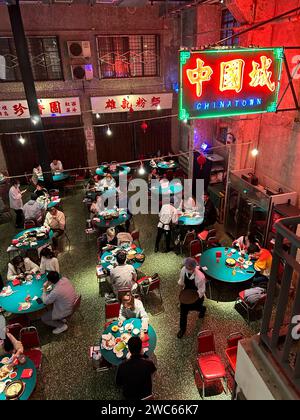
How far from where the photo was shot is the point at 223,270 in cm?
861

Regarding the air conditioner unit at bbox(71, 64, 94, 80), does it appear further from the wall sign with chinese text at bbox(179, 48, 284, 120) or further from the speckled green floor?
the wall sign with chinese text at bbox(179, 48, 284, 120)

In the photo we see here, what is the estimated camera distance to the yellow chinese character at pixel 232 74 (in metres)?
6.62

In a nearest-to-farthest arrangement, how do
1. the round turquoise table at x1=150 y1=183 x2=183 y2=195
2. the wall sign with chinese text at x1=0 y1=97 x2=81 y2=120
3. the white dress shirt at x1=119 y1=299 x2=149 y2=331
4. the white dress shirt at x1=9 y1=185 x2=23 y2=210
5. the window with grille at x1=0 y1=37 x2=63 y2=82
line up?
the white dress shirt at x1=119 y1=299 x2=149 y2=331, the white dress shirt at x1=9 y1=185 x2=23 y2=210, the round turquoise table at x1=150 y1=183 x2=183 y2=195, the wall sign with chinese text at x1=0 y1=97 x2=81 y2=120, the window with grille at x1=0 y1=37 x2=63 y2=82

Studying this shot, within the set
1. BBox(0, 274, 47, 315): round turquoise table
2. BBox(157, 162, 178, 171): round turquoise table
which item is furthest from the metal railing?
BBox(157, 162, 178, 171): round turquoise table

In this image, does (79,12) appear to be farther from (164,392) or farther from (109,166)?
(164,392)

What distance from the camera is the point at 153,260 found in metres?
10.6

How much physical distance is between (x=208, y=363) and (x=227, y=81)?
5.91 m

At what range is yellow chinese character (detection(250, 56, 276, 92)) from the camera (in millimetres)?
6827

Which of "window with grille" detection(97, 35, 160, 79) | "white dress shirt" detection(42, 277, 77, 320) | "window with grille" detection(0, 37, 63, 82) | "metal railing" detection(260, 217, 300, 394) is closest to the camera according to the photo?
"metal railing" detection(260, 217, 300, 394)

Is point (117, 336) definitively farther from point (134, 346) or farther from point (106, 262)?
point (106, 262)

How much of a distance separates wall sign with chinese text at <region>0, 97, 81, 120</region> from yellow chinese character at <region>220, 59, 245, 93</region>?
10.2 m

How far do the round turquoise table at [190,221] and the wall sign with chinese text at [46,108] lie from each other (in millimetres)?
8165

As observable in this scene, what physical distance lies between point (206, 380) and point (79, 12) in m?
15.7

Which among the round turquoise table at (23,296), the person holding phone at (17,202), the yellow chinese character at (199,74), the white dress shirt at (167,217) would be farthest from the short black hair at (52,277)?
the person holding phone at (17,202)
